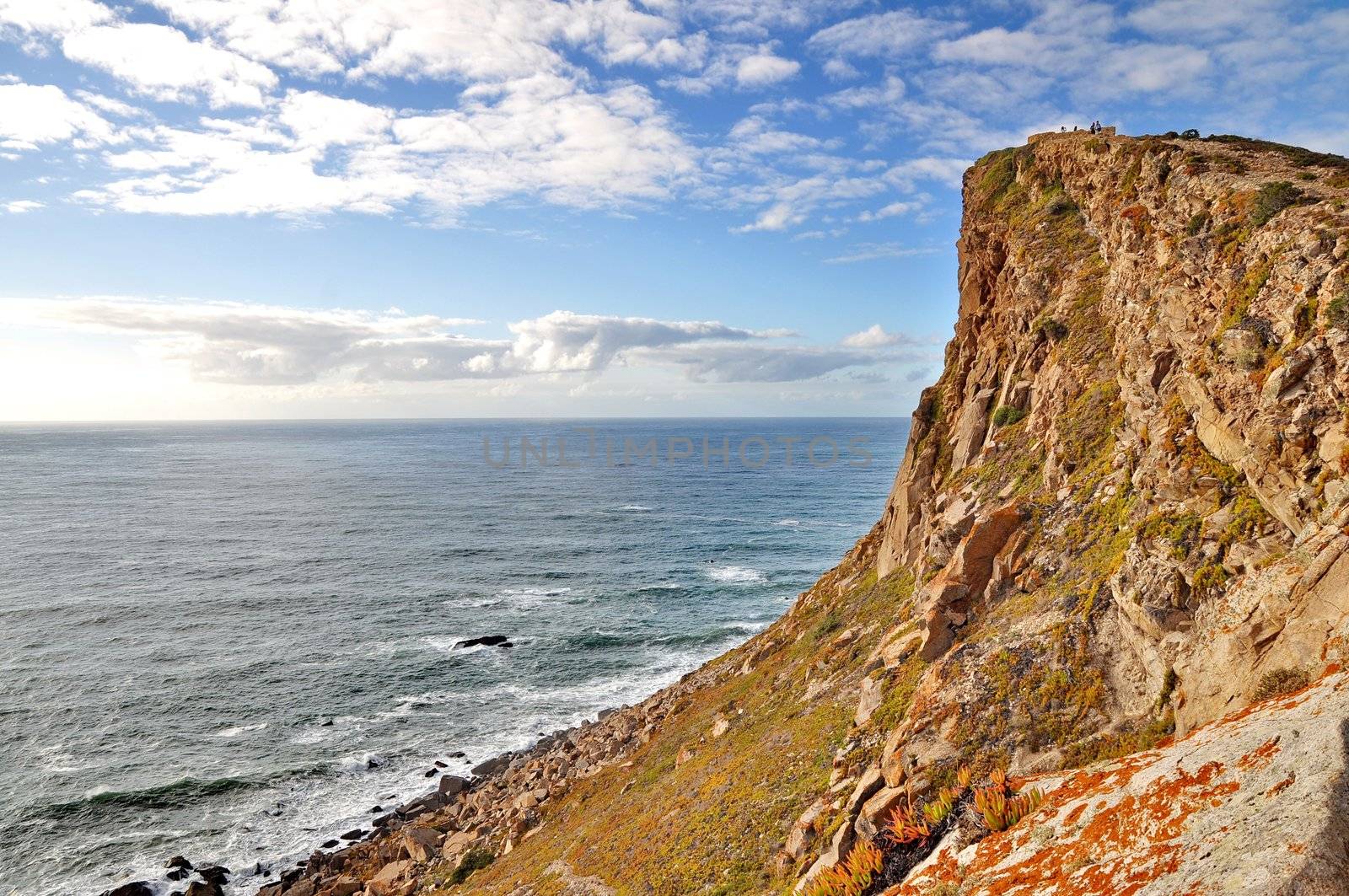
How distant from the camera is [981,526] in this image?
23250 mm

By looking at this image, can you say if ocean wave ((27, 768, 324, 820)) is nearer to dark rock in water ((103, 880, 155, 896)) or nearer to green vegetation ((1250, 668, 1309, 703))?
dark rock in water ((103, 880, 155, 896))

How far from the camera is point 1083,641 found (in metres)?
16.5

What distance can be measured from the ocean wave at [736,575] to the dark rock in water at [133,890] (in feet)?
178

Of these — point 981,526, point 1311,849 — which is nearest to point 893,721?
point 981,526

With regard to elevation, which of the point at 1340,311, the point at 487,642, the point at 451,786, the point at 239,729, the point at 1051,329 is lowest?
the point at 451,786

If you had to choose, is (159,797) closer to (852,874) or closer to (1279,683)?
(852,874)

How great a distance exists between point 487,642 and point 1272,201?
58.8 m

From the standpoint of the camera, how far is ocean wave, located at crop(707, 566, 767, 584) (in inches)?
3063

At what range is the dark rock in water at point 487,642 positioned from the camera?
6072 cm

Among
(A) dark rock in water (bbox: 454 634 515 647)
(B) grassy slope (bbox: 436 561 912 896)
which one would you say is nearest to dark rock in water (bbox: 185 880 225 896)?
(B) grassy slope (bbox: 436 561 912 896)

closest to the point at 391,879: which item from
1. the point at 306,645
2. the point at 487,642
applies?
the point at 487,642

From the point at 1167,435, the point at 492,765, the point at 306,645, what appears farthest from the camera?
the point at 306,645

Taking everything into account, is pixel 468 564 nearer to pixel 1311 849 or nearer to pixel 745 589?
pixel 745 589

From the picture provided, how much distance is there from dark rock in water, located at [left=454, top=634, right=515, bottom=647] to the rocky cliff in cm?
2415
